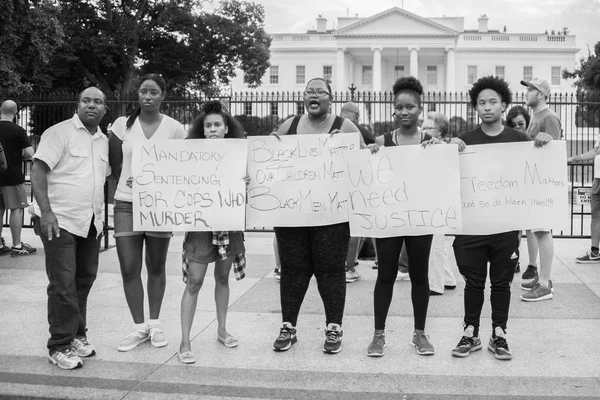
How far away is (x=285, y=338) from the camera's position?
471cm

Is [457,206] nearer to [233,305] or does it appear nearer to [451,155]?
[451,155]

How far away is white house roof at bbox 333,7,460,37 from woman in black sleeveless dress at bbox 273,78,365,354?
67.1m

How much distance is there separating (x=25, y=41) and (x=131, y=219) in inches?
682

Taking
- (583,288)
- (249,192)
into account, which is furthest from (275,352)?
(583,288)

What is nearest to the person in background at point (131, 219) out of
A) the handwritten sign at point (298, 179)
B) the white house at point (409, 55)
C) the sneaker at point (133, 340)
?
the sneaker at point (133, 340)

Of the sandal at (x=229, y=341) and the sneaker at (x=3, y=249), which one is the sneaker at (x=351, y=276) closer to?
the sandal at (x=229, y=341)

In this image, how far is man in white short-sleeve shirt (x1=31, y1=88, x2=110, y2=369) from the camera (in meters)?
4.29

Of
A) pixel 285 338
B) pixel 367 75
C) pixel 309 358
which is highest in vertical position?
pixel 367 75

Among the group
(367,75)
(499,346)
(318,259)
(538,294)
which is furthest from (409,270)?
(367,75)

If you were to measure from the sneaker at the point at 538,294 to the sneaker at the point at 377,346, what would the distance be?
2.14 metres

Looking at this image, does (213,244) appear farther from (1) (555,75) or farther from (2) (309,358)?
(1) (555,75)

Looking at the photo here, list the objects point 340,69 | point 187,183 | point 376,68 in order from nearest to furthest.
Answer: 1. point 187,183
2. point 340,69
3. point 376,68

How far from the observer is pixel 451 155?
4500 mm

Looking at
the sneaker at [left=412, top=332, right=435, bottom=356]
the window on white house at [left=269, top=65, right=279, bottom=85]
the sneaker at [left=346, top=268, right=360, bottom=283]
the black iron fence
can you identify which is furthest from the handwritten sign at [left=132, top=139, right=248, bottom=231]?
the window on white house at [left=269, top=65, right=279, bottom=85]
